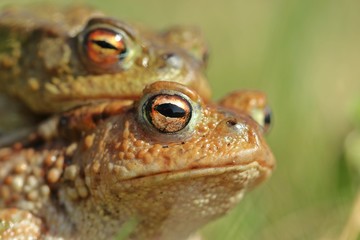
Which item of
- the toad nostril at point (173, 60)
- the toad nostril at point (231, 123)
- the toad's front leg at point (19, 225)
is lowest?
the toad nostril at point (231, 123)

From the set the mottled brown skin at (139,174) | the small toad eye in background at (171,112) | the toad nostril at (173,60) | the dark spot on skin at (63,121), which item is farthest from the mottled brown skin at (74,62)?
the small toad eye in background at (171,112)

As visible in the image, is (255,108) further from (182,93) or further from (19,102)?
(19,102)

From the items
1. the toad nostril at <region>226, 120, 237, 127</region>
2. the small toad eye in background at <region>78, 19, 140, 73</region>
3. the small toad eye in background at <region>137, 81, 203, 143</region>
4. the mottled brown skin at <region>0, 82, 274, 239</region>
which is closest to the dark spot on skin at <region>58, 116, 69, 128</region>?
the mottled brown skin at <region>0, 82, 274, 239</region>

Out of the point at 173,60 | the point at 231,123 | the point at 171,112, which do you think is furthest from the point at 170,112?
the point at 173,60

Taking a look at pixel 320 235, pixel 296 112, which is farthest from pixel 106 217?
pixel 296 112

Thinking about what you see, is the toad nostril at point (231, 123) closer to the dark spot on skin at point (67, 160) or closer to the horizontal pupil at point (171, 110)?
the horizontal pupil at point (171, 110)

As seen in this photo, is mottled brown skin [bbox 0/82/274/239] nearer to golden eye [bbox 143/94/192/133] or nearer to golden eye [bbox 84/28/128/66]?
golden eye [bbox 143/94/192/133]
